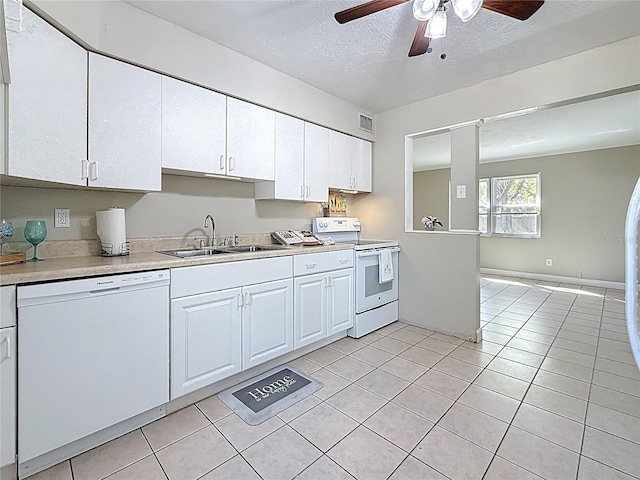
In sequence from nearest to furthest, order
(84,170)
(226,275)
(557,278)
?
1. (84,170)
2. (226,275)
3. (557,278)

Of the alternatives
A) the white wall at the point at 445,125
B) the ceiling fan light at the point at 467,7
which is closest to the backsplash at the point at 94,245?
Answer: the white wall at the point at 445,125

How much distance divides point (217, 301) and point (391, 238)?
7.48 feet

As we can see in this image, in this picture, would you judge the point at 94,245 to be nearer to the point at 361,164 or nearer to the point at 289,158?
the point at 289,158

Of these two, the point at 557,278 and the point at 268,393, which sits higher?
the point at 557,278

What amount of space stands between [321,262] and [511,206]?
5515 mm

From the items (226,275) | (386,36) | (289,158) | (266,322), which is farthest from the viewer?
(289,158)

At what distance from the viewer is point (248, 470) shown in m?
1.46

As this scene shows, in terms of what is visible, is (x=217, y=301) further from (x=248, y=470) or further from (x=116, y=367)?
(x=248, y=470)

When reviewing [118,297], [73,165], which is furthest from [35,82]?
[118,297]

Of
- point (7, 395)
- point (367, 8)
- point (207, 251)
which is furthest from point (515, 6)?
point (7, 395)

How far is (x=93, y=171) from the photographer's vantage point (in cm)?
183

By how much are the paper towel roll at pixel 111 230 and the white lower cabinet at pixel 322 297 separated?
125cm

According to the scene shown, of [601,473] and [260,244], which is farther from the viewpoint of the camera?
[260,244]

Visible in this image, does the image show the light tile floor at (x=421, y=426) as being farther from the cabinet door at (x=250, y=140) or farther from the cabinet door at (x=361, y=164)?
the cabinet door at (x=361, y=164)
